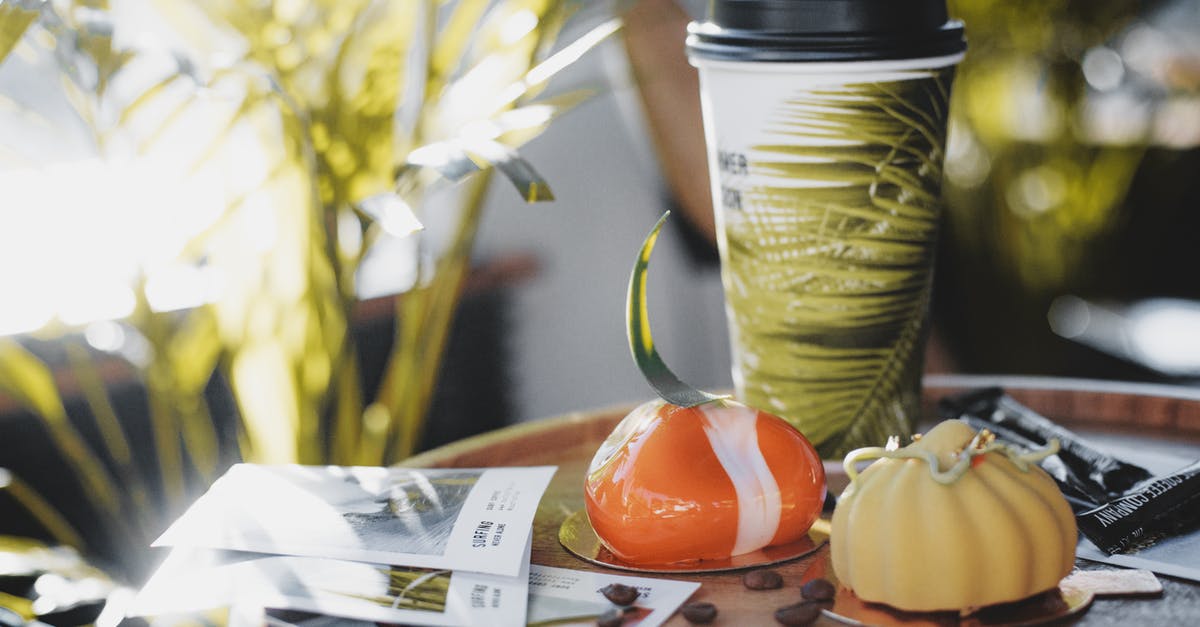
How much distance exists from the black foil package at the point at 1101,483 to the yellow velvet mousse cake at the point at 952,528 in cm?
8

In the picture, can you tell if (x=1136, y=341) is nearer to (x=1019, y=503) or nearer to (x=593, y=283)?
(x=593, y=283)

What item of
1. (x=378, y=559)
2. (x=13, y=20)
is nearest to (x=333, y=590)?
(x=378, y=559)

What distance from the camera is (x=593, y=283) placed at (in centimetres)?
193

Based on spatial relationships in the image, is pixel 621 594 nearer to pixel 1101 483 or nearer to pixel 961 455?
pixel 961 455

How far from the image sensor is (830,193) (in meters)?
0.70

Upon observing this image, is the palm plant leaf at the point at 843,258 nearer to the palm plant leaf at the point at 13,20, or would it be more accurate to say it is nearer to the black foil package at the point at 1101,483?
the black foil package at the point at 1101,483

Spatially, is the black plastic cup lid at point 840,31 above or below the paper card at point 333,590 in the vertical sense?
above

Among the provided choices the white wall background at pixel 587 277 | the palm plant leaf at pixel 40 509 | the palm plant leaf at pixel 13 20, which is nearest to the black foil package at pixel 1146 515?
the palm plant leaf at pixel 13 20

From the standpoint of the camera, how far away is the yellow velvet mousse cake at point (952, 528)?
1.68 ft

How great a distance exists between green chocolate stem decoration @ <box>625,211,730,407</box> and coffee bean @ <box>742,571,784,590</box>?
3.7 inches

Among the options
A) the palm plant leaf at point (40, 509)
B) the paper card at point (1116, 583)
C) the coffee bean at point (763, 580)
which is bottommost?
the palm plant leaf at point (40, 509)

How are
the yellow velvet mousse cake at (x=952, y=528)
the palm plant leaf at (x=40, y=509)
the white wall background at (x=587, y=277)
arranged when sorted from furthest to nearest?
the white wall background at (x=587, y=277) < the palm plant leaf at (x=40, y=509) < the yellow velvet mousse cake at (x=952, y=528)

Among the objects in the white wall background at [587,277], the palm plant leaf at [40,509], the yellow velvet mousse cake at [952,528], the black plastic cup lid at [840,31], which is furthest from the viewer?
the white wall background at [587,277]

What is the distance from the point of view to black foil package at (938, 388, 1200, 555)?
1.99 feet
